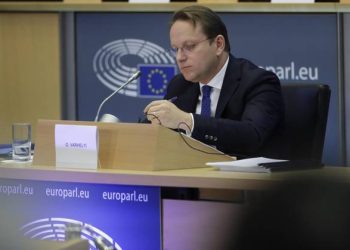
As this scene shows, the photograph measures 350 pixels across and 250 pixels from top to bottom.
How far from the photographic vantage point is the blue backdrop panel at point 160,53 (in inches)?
194

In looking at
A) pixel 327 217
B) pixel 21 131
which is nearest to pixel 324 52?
pixel 21 131

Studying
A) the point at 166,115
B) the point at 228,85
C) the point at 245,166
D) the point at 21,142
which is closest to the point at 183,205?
the point at 245,166

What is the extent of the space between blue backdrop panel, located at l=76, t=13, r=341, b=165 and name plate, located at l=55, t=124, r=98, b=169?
2.51m

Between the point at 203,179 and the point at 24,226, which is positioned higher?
the point at 203,179

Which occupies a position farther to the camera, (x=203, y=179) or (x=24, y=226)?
(x=24, y=226)

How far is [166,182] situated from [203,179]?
0.41ft

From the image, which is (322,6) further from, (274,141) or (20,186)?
(20,186)

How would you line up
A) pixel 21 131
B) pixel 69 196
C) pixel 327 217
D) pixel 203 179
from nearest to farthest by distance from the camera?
pixel 327 217 < pixel 203 179 < pixel 69 196 < pixel 21 131

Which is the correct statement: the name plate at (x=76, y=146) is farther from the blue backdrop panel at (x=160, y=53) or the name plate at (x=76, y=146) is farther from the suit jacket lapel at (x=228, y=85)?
the blue backdrop panel at (x=160, y=53)

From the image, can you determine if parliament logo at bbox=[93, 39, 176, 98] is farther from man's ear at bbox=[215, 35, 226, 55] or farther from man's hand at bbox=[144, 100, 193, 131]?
man's hand at bbox=[144, 100, 193, 131]

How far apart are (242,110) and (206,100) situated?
7.5 inches

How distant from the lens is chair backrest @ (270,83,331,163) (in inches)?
127

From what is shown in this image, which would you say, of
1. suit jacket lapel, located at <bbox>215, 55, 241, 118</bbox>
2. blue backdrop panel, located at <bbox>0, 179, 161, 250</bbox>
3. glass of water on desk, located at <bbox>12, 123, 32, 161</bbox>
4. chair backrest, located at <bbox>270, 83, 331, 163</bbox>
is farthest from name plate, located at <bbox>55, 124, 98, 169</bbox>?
chair backrest, located at <bbox>270, 83, 331, 163</bbox>

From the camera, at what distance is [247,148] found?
3100 millimetres
